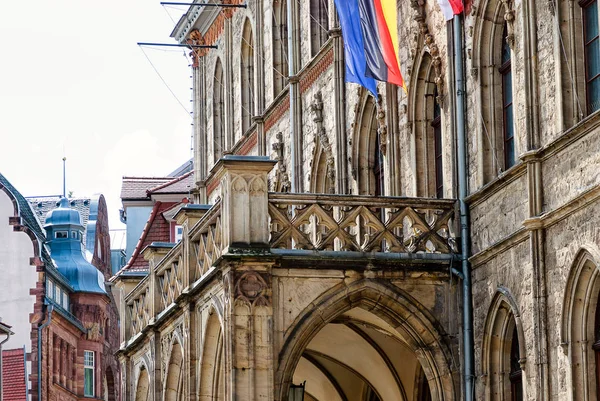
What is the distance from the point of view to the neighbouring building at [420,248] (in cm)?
2166

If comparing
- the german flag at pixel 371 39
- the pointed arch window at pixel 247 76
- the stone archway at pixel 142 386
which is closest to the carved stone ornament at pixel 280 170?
the pointed arch window at pixel 247 76

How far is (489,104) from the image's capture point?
79.7 ft

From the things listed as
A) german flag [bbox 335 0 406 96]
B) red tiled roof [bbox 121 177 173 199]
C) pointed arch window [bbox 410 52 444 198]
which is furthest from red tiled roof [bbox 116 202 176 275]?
german flag [bbox 335 0 406 96]

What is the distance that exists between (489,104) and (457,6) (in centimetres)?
151

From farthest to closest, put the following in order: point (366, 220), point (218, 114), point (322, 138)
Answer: point (218, 114), point (322, 138), point (366, 220)

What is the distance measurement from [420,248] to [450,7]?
3.27 m

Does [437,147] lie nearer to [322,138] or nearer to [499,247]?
[499,247]

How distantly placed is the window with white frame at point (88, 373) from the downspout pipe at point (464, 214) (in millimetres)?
50223

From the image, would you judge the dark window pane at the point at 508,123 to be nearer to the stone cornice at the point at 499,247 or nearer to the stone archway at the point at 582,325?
the stone cornice at the point at 499,247

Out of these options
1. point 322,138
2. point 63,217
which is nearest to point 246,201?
point 322,138

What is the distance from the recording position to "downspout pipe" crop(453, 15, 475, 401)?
24125 mm

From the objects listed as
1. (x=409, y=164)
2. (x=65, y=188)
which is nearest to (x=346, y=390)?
(x=409, y=164)

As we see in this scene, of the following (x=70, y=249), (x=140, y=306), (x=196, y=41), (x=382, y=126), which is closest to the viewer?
(x=382, y=126)

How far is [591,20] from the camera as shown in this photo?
21.7 metres
